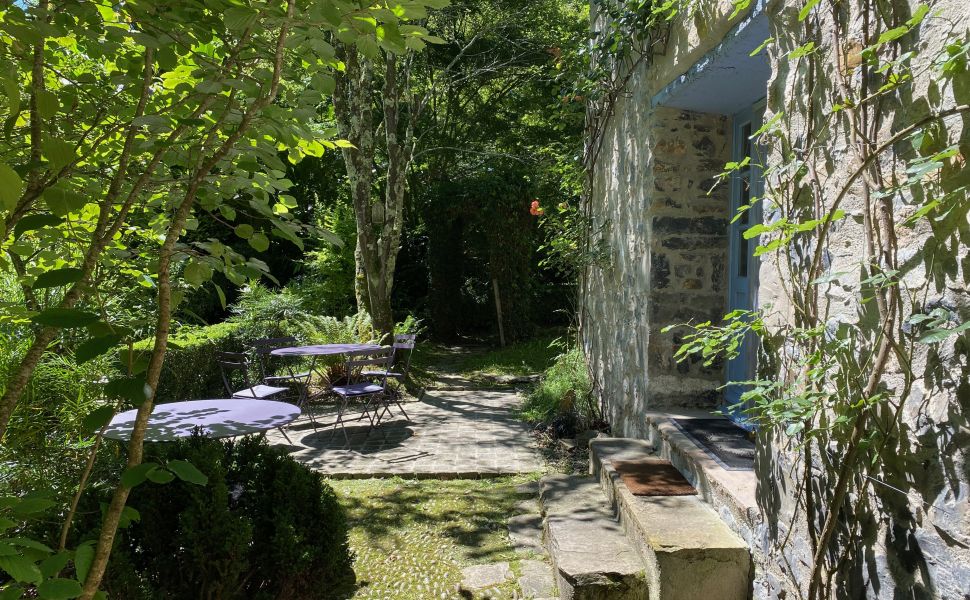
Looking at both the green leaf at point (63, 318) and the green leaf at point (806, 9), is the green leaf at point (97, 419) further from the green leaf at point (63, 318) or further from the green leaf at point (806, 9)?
the green leaf at point (806, 9)

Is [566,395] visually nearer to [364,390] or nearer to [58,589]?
[364,390]

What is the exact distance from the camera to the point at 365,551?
3807 mm

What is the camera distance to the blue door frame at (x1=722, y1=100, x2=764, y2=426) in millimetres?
3908

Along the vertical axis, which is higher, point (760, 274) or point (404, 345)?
point (760, 274)

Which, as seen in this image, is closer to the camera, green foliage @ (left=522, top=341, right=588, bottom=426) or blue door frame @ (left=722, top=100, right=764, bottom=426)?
blue door frame @ (left=722, top=100, right=764, bottom=426)

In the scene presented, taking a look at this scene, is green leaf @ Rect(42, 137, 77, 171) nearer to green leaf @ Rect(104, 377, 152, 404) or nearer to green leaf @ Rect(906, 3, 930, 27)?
green leaf @ Rect(104, 377, 152, 404)

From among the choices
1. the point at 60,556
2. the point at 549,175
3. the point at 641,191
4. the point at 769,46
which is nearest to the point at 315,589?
the point at 60,556

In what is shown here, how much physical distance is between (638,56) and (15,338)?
14.7 ft

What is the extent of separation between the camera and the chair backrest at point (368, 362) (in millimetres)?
6138

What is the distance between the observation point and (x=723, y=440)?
3596 millimetres

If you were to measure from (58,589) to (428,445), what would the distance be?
504 cm

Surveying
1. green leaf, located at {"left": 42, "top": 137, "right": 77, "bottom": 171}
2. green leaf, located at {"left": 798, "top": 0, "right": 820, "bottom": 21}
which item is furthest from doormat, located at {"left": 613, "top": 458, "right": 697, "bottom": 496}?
green leaf, located at {"left": 42, "top": 137, "right": 77, "bottom": 171}

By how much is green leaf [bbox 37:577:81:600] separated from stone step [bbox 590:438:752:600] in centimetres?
215

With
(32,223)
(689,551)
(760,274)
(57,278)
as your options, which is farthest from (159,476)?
(760,274)
